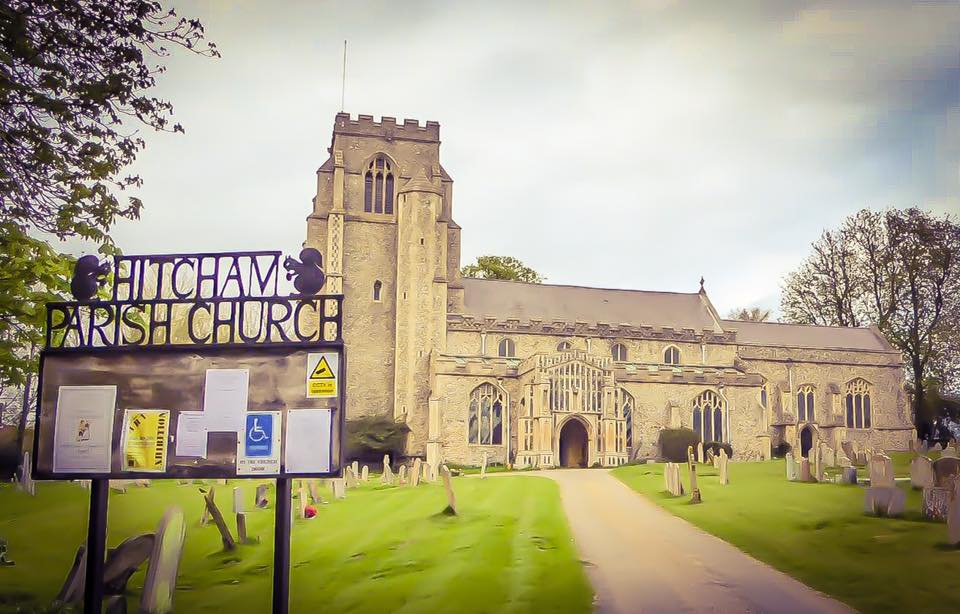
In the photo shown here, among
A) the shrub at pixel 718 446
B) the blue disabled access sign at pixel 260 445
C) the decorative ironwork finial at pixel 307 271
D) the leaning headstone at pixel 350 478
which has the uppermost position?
the decorative ironwork finial at pixel 307 271

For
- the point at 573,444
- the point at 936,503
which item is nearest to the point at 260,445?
the point at 936,503

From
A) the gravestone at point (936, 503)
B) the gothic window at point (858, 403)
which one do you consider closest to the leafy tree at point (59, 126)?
the gravestone at point (936, 503)

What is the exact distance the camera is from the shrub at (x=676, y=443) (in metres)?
28.6

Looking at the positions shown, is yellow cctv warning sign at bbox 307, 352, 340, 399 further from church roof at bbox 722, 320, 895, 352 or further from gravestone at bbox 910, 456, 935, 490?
church roof at bbox 722, 320, 895, 352

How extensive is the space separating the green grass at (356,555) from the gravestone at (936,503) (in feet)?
14.6

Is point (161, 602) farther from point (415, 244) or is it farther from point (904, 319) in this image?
point (415, 244)

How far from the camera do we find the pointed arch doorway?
28359mm

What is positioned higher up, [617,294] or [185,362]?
[617,294]

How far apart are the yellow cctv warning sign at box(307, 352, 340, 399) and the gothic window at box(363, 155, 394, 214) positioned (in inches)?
981

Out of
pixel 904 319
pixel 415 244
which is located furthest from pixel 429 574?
pixel 415 244

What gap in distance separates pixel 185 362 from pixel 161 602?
10.4 ft

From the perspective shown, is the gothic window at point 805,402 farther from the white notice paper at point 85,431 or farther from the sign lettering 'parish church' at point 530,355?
the white notice paper at point 85,431

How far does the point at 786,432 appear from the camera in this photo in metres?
35.2

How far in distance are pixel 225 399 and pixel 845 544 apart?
307 inches
